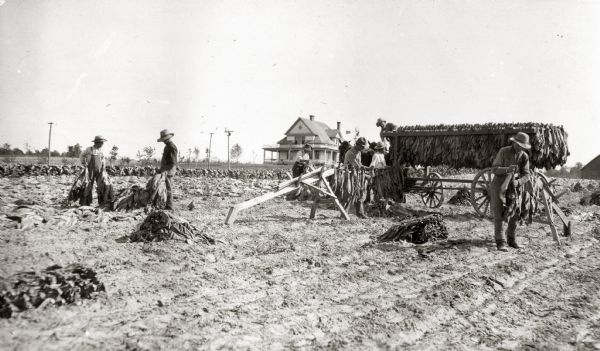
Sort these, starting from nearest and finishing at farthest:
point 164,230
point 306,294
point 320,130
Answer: point 306,294 → point 164,230 → point 320,130

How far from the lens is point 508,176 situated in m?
5.94

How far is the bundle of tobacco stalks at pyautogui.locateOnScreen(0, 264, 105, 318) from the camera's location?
9.31ft

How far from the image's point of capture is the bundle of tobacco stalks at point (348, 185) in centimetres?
853

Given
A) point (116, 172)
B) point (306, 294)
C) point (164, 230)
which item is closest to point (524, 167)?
→ point (306, 294)

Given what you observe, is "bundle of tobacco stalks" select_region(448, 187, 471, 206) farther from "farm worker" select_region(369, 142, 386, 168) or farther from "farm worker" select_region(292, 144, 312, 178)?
"farm worker" select_region(292, 144, 312, 178)

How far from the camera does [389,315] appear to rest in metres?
3.25

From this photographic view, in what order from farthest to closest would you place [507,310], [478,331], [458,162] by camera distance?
[458,162] < [507,310] < [478,331]

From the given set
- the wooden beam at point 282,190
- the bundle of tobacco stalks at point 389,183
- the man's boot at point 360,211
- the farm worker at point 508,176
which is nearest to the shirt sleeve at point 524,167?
the farm worker at point 508,176

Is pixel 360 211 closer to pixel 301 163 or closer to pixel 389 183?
pixel 389 183

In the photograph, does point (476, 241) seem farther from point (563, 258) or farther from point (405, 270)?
point (405, 270)

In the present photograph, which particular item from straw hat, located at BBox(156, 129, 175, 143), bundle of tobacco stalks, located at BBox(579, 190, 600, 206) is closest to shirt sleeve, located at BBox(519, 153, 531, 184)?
straw hat, located at BBox(156, 129, 175, 143)

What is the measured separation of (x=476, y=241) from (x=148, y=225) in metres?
5.11

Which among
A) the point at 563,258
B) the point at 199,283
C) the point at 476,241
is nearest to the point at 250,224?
the point at 199,283

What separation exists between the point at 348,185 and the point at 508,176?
11.1 feet
